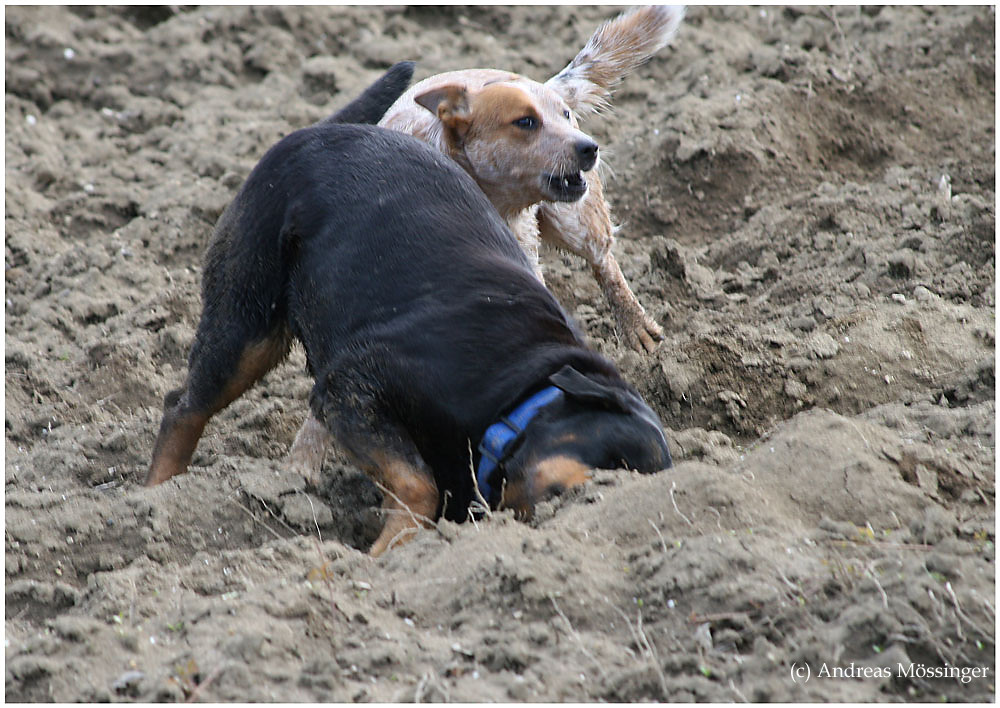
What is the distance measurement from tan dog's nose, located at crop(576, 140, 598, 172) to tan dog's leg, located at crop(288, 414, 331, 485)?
1900 mm

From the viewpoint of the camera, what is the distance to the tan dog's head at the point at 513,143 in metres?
5.50

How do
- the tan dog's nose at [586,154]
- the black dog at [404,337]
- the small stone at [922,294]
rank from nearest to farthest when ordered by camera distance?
the black dog at [404,337]
the small stone at [922,294]
the tan dog's nose at [586,154]

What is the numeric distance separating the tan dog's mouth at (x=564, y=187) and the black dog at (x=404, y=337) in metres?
1.15

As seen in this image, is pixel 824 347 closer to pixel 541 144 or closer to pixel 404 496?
pixel 541 144

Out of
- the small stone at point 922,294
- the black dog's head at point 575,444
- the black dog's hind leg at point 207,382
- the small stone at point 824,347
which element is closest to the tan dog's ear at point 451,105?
the black dog's hind leg at point 207,382

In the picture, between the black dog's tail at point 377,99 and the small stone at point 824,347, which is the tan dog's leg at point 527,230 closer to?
the black dog's tail at point 377,99

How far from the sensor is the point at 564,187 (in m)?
5.53

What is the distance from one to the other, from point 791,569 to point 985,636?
0.48 m

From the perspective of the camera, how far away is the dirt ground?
2.66m

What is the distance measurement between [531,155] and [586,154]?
0.28 meters

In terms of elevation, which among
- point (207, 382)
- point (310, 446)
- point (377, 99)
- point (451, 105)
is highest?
point (377, 99)

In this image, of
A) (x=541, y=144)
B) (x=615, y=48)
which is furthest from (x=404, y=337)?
(x=615, y=48)

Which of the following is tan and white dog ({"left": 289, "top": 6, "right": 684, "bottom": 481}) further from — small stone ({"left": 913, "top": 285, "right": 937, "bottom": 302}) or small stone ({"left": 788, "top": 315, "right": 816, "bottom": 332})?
small stone ({"left": 913, "top": 285, "right": 937, "bottom": 302})

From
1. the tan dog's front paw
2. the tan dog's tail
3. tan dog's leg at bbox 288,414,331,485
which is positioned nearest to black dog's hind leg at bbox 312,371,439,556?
tan dog's leg at bbox 288,414,331,485
